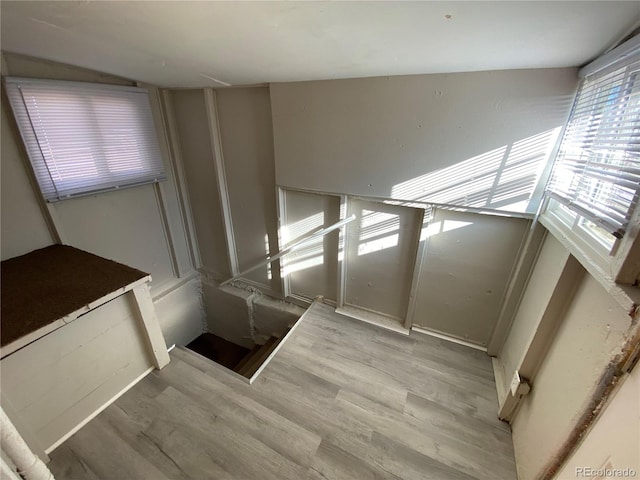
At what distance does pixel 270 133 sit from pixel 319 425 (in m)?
2.24

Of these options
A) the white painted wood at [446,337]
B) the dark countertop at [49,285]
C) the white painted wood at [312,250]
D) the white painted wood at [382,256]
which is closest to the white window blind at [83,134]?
the dark countertop at [49,285]

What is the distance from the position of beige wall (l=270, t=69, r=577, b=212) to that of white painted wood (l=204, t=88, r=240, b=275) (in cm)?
69

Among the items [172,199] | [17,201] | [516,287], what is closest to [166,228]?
[172,199]

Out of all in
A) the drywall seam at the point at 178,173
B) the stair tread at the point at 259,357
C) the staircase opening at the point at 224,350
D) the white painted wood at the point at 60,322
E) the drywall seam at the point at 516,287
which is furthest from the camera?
the staircase opening at the point at 224,350

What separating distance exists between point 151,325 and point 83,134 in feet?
5.16

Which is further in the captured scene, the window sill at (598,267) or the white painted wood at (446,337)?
the white painted wood at (446,337)

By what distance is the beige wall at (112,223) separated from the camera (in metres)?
1.78

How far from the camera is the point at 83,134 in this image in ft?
6.68

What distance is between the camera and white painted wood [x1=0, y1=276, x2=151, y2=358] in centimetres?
109

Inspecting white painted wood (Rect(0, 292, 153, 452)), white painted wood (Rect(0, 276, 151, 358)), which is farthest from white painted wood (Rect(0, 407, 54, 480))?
white painted wood (Rect(0, 292, 153, 452))

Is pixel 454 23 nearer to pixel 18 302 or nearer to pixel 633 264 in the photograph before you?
pixel 633 264

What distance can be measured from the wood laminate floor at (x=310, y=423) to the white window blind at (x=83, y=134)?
1.55m

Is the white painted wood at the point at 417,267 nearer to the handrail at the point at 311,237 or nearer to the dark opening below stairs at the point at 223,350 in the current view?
the handrail at the point at 311,237

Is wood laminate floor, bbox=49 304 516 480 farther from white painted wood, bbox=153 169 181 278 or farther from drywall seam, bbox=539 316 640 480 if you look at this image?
white painted wood, bbox=153 169 181 278
